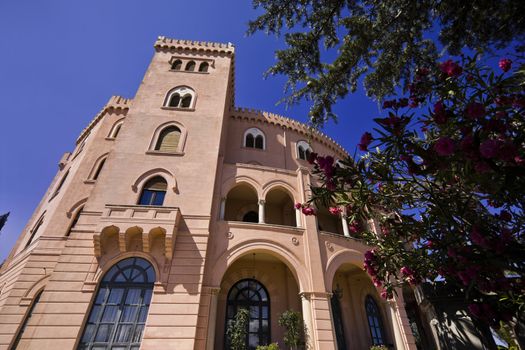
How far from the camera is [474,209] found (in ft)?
14.8

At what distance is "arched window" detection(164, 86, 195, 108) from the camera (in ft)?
49.4

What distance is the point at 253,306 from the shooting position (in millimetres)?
11438

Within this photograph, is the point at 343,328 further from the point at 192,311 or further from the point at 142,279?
the point at 142,279

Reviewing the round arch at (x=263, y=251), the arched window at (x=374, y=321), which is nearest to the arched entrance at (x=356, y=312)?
the arched window at (x=374, y=321)

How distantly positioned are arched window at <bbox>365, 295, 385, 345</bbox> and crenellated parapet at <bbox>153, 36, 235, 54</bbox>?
17.5 m

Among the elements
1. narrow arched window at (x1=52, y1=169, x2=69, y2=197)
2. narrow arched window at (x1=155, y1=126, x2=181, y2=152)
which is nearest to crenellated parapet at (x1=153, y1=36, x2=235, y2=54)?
narrow arched window at (x1=155, y1=126, x2=181, y2=152)

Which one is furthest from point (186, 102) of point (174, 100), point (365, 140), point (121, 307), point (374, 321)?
point (374, 321)

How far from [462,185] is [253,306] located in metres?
9.82

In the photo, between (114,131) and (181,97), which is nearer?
(181,97)

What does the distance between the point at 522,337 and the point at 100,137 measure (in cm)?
1955

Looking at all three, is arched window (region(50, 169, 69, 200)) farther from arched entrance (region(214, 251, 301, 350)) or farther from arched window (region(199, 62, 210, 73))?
arched entrance (region(214, 251, 301, 350))

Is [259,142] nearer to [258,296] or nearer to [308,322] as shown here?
[258,296]

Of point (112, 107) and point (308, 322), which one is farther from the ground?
point (112, 107)

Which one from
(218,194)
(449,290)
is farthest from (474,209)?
(218,194)
